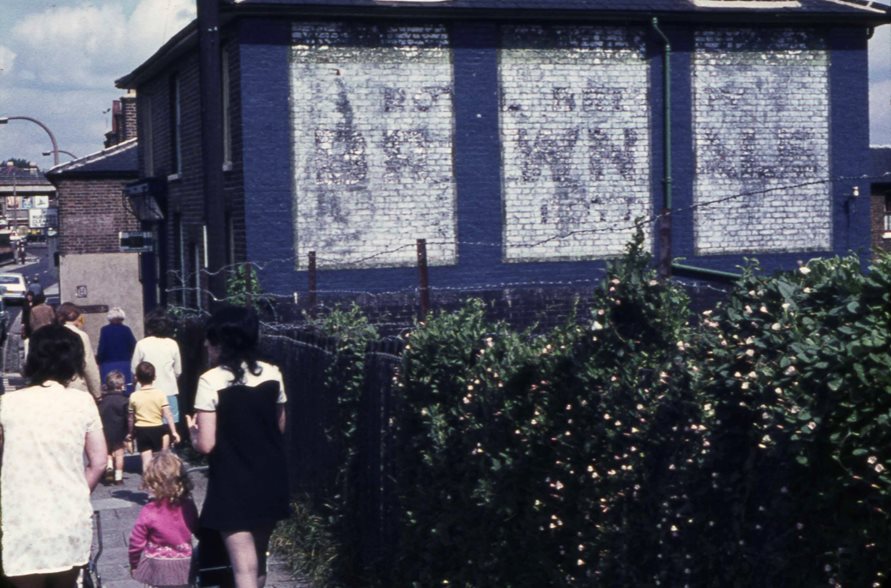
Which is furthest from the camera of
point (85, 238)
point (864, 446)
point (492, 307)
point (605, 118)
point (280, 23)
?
point (85, 238)

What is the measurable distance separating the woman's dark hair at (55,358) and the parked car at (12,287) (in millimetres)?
60659

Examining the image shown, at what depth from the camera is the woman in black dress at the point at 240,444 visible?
6492 mm

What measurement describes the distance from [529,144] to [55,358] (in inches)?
635

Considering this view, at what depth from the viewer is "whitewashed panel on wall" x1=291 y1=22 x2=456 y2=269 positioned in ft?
68.8

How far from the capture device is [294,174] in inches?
824

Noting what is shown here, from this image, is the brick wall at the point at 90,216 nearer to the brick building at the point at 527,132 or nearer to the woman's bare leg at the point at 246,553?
the brick building at the point at 527,132

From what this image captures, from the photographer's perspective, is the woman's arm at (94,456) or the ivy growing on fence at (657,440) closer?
the ivy growing on fence at (657,440)

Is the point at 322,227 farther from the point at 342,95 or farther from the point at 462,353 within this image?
the point at 462,353

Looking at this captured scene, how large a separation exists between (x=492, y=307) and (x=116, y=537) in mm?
5303

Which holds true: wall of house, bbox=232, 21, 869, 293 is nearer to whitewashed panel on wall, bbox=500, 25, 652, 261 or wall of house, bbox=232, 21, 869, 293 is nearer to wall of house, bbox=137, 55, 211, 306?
whitewashed panel on wall, bbox=500, 25, 652, 261

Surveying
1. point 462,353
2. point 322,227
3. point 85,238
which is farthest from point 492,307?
point 85,238

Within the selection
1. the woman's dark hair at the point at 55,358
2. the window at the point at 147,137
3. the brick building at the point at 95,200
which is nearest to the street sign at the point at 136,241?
the window at the point at 147,137

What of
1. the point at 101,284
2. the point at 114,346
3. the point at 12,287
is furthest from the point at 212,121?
the point at 12,287

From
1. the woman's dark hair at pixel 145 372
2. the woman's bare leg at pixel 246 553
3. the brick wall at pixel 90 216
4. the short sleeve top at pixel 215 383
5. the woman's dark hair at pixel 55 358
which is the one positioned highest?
the brick wall at pixel 90 216
